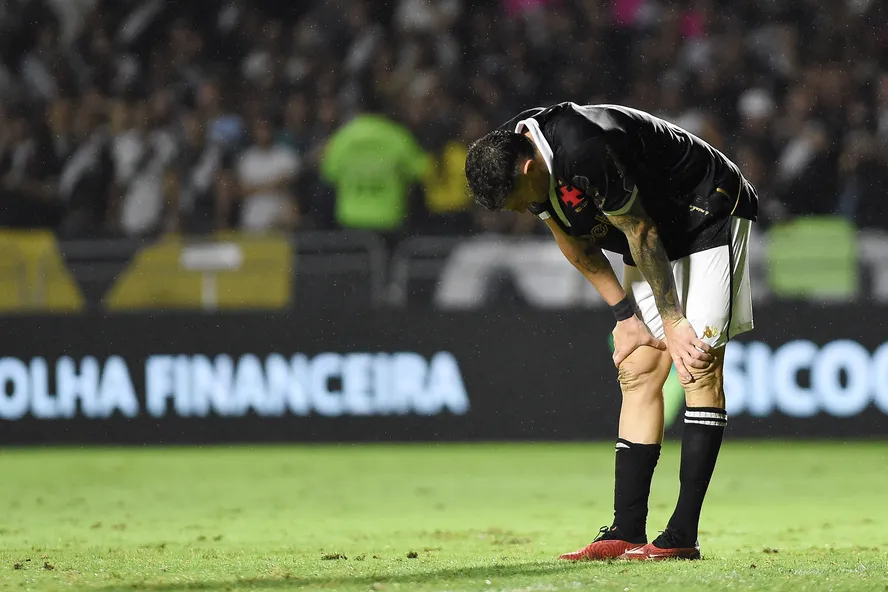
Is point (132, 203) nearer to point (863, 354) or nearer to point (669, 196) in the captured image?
point (863, 354)

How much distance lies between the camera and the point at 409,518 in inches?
295

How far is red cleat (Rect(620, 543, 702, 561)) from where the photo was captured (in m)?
5.32

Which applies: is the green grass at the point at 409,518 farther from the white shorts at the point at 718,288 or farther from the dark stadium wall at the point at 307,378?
the white shorts at the point at 718,288

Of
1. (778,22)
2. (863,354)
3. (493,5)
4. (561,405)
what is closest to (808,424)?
(863,354)

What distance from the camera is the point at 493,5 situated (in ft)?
50.3

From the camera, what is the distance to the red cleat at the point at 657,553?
5.32m

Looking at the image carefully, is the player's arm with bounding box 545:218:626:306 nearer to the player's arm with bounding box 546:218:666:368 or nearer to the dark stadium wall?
the player's arm with bounding box 546:218:666:368

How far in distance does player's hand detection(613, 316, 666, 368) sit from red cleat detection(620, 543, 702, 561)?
2.42 feet

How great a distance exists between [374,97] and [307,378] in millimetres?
3821

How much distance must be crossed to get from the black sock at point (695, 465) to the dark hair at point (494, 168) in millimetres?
1192

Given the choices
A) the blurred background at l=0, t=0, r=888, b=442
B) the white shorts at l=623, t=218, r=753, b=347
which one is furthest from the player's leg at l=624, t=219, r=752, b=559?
the blurred background at l=0, t=0, r=888, b=442

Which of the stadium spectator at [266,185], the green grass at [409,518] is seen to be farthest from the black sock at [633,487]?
the stadium spectator at [266,185]

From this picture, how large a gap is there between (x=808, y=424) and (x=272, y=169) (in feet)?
17.7

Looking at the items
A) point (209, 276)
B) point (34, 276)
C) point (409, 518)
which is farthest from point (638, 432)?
point (34, 276)
